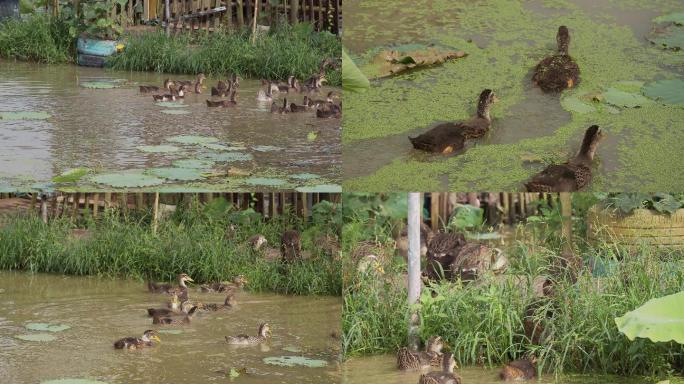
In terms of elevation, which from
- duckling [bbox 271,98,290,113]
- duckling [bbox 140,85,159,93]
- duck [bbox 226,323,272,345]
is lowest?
duck [bbox 226,323,272,345]

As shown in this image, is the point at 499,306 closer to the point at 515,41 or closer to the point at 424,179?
the point at 424,179

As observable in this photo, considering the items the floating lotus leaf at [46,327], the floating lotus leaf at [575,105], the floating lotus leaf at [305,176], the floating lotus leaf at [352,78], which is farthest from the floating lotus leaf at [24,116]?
the floating lotus leaf at [575,105]

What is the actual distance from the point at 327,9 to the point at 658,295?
3889 millimetres

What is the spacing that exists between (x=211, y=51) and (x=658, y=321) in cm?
453

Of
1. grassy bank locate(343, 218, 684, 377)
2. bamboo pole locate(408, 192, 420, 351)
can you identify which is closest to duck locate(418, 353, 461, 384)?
grassy bank locate(343, 218, 684, 377)

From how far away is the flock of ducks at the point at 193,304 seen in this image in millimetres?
4781

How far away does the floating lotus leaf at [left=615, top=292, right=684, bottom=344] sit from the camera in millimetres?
3861

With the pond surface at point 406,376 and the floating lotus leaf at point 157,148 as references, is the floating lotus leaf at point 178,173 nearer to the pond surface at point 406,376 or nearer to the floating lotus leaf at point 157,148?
the floating lotus leaf at point 157,148

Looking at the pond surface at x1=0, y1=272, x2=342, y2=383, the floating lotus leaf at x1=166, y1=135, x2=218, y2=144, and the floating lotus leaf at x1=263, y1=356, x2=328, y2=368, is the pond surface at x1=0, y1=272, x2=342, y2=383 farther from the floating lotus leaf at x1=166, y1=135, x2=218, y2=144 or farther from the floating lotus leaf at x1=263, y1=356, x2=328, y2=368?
the floating lotus leaf at x1=166, y1=135, x2=218, y2=144

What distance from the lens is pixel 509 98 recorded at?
14.5ft

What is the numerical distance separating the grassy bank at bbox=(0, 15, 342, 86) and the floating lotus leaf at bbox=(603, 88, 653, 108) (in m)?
2.92

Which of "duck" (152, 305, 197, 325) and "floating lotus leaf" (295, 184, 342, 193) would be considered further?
"duck" (152, 305, 197, 325)

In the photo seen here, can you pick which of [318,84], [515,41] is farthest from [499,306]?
[318,84]

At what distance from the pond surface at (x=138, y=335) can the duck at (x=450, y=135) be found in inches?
40.1
